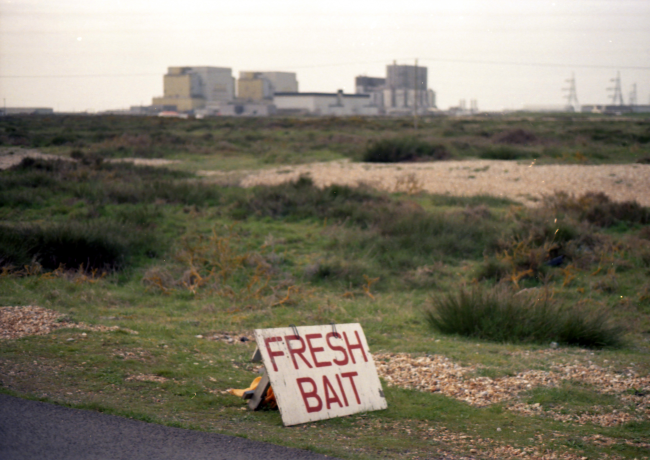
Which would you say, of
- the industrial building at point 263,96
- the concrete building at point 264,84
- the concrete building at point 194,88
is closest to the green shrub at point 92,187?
the industrial building at point 263,96

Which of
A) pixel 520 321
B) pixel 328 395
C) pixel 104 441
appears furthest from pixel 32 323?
pixel 520 321

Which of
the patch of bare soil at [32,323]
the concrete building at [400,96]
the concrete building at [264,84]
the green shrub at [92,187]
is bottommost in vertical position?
the patch of bare soil at [32,323]

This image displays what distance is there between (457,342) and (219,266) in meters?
5.34

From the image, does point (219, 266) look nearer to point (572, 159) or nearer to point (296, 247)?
point (296, 247)

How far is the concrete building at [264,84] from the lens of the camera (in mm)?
142625

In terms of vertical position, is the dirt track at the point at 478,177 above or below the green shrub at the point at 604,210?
above

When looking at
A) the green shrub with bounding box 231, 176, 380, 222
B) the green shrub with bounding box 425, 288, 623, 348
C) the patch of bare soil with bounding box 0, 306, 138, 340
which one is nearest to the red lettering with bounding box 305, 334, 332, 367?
the patch of bare soil with bounding box 0, 306, 138, 340

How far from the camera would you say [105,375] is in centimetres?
539

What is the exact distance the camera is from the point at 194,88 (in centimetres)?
11175

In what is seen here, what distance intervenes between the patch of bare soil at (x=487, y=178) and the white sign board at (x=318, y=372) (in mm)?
14568

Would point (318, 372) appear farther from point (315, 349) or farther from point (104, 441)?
point (104, 441)

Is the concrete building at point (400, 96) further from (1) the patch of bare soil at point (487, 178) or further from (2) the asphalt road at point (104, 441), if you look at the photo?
(2) the asphalt road at point (104, 441)

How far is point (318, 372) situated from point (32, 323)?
3720mm

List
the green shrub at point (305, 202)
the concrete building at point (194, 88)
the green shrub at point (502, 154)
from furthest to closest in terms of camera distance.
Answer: the concrete building at point (194, 88) < the green shrub at point (502, 154) < the green shrub at point (305, 202)
